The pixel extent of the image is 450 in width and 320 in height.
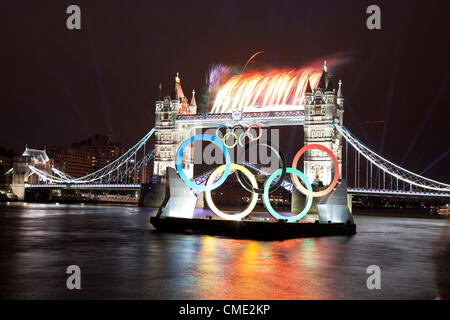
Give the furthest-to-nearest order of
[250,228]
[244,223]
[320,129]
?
[320,129], [244,223], [250,228]

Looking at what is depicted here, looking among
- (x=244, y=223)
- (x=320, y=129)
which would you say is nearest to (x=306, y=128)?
(x=320, y=129)

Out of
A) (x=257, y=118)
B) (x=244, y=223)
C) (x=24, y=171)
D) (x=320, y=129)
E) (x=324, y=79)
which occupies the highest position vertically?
(x=324, y=79)

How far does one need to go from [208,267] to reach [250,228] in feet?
34.3

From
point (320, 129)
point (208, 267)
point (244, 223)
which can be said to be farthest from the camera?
point (320, 129)

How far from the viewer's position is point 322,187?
5297cm

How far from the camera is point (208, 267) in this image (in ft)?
46.9

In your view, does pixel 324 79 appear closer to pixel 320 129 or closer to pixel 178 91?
pixel 320 129

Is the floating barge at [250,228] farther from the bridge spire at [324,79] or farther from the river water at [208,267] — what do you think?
the bridge spire at [324,79]

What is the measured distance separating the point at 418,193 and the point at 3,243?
40.4 metres

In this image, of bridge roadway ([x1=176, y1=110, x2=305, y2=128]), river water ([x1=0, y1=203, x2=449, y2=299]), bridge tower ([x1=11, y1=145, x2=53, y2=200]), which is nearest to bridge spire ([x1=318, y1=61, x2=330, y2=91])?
bridge roadway ([x1=176, y1=110, x2=305, y2=128])

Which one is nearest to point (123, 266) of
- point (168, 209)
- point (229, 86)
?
point (168, 209)

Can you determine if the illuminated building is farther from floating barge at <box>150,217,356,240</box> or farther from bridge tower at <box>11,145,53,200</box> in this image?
floating barge at <box>150,217,356,240</box>
